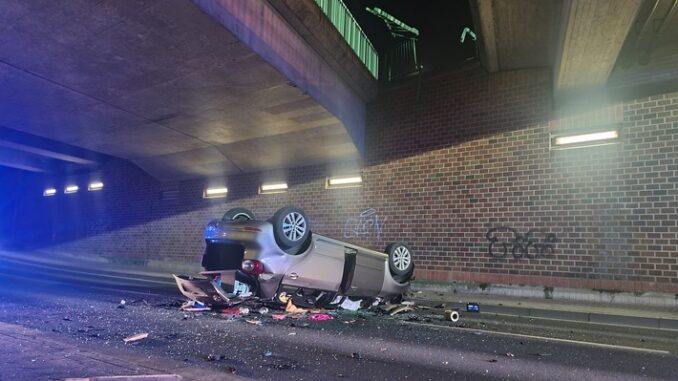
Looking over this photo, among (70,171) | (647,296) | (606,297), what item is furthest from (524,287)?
(70,171)

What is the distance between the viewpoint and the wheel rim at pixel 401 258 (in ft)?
26.2

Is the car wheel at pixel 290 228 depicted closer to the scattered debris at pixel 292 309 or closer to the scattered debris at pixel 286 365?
the scattered debris at pixel 292 309

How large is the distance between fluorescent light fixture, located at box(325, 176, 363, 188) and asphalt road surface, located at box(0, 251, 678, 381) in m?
5.59

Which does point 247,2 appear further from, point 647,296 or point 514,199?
point 647,296

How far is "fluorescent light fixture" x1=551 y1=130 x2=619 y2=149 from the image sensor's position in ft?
29.2

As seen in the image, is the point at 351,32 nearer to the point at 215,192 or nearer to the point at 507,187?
the point at 507,187

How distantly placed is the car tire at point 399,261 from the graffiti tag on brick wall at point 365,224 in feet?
11.1

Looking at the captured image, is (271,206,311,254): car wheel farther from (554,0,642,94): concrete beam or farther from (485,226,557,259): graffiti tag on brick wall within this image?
(485,226,557,259): graffiti tag on brick wall

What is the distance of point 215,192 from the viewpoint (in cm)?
1570

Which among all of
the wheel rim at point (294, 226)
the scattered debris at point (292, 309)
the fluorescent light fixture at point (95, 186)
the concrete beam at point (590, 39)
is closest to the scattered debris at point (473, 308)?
the scattered debris at point (292, 309)

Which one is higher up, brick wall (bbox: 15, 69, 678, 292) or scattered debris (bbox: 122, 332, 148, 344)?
brick wall (bbox: 15, 69, 678, 292)

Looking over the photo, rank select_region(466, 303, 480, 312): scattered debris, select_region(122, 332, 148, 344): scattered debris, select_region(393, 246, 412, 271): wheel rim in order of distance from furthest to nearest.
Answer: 1. select_region(393, 246, 412, 271): wheel rim
2. select_region(466, 303, 480, 312): scattered debris
3. select_region(122, 332, 148, 344): scattered debris

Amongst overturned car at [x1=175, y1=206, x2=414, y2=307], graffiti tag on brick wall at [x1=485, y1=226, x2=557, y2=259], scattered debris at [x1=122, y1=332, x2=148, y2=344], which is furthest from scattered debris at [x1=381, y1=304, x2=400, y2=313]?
A: scattered debris at [x1=122, y1=332, x2=148, y2=344]

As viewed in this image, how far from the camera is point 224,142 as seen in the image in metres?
12.8
